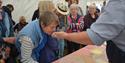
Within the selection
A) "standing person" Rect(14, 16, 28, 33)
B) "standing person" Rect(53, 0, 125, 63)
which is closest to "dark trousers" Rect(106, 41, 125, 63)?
"standing person" Rect(53, 0, 125, 63)

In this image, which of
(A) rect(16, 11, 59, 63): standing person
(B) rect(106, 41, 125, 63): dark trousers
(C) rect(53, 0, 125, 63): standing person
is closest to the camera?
(C) rect(53, 0, 125, 63): standing person

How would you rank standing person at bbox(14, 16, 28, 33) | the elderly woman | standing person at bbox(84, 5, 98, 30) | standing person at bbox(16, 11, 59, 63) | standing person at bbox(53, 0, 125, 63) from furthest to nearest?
1. standing person at bbox(14, 16, 28, 33)
2. standing person at bbox(84, 5, 98, 30)
3. the elderly woman
4. standing person at bbox(16, 11, 59, 63)
5. standing person at bbox(53, 0, 125, 63)

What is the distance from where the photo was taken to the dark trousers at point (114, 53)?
1655 millimetres

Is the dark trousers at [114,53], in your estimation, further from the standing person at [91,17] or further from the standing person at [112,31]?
the standing person at [91,17]

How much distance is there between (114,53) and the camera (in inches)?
66.1

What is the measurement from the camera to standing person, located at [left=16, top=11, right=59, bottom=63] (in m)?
2.45

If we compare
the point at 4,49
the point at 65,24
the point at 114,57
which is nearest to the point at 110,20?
the point at 114,57

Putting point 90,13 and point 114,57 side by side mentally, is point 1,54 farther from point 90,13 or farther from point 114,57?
point 90,13

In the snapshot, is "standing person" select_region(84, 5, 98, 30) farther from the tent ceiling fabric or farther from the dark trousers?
the dark trousers

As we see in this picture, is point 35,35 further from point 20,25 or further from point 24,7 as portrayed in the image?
point 24,7

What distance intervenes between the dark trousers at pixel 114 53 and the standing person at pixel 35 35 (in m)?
0.82

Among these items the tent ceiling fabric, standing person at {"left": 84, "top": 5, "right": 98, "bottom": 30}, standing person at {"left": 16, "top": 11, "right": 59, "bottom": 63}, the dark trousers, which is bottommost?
the tent ceiling fabric

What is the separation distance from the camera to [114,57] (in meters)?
1.70

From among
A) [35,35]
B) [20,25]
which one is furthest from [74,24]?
[35,35]
